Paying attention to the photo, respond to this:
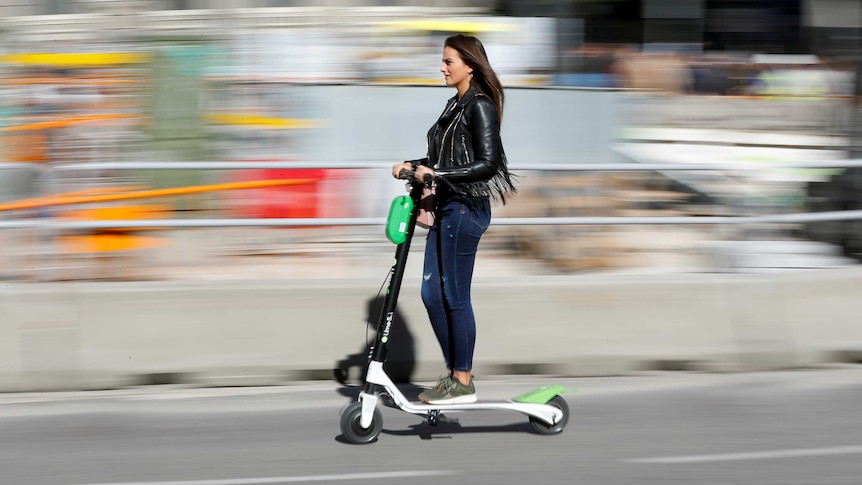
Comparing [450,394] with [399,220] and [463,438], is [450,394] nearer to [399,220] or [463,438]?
[463,438]

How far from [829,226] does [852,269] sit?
1.09 ft

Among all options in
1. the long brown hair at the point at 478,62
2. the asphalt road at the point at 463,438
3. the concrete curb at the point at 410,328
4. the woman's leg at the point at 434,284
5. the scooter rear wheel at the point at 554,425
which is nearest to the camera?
the asphalt road at the point at 463,438

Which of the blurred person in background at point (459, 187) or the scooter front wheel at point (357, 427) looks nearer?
the blurred person in background at point (459, 187)

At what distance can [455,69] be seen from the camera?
5152 mm

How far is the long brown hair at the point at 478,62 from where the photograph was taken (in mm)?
5125

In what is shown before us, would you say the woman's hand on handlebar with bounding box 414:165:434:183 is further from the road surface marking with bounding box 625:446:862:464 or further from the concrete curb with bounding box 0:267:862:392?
the road surface marking with bounding box 625:446:862:464

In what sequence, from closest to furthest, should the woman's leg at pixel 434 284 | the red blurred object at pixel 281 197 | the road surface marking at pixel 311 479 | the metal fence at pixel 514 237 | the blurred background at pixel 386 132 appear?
the road surface marking at pixel 311 479 → the woman's leg at pixel 434 284 → the metal fence at pixel 514 237 → the blurred background at pixel 386 132 → the red blurred object at pixel 281 197

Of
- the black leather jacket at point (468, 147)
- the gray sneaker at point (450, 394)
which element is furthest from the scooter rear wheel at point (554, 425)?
the black leather jacket at point (468, 147)

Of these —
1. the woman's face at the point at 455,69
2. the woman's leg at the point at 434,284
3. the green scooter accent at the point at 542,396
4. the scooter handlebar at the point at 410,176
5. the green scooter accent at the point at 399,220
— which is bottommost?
Answer: the green scooter accent at the point at 542,396

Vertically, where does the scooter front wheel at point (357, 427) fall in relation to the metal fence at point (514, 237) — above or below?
below

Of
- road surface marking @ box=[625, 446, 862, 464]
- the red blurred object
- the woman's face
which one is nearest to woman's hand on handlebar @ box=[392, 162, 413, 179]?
the woman's face

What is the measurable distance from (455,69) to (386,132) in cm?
423

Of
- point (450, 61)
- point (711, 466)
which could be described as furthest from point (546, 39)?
point (711, 466)

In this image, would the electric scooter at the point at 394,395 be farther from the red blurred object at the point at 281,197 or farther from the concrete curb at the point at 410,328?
the red blurred object at the point at 281,197
